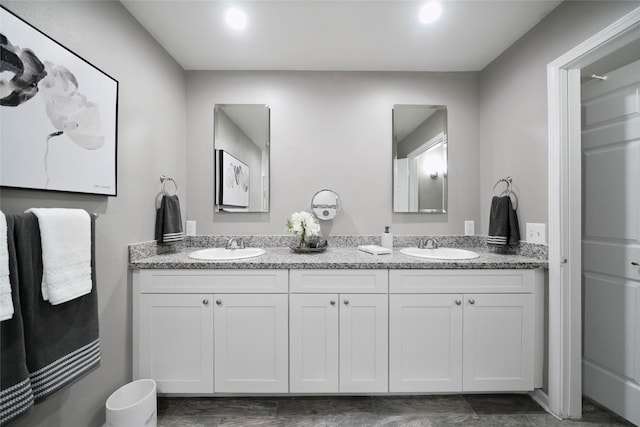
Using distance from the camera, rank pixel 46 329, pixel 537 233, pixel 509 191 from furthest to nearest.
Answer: pixel 509 191
pixel 537 233
pixel 46 329

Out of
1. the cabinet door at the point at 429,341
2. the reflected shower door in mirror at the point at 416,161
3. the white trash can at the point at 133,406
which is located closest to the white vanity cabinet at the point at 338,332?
the cabinet door at the point at 429,341

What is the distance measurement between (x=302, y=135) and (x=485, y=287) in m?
1.67

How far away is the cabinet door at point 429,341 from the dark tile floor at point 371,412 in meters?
0.15

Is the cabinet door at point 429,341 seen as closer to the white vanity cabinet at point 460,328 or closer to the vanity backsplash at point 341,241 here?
the white vanity cabinet at point 460,328

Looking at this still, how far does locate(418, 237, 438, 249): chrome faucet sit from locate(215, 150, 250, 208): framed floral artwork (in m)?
1.44

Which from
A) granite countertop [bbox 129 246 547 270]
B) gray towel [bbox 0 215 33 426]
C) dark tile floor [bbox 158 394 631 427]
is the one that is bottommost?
dark tile floor [bbox 158 394 631 427]

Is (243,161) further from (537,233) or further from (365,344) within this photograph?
(537,233)

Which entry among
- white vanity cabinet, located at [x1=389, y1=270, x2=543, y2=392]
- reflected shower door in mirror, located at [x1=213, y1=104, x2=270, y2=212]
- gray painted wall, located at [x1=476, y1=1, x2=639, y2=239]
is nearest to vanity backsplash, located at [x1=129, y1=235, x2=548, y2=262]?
gray painted wall, located at [x1=476, y1=1, x2=639, y2=239]

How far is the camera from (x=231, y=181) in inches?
84.7

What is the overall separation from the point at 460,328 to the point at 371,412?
0.73 metres

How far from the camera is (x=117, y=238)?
1474 mm

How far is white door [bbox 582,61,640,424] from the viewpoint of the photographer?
1.47m

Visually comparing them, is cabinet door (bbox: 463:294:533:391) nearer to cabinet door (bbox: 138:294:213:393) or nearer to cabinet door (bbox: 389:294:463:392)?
cabinet door (bbox: 389:294:463:392)

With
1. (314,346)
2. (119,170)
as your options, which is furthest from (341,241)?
(119,170)
